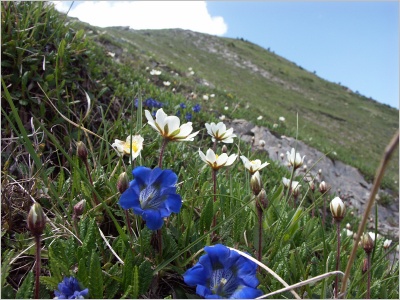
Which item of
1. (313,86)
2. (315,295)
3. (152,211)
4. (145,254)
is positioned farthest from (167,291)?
(313,86)

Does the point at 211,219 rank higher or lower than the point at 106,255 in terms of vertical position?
higher

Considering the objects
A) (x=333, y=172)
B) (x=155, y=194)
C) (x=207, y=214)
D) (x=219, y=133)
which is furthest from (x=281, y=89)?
(x=155, y=194)

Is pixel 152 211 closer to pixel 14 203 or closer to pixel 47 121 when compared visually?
pixel 14 203

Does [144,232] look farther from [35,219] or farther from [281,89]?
[281,89]

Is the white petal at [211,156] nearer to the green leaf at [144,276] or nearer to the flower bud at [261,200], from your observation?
the flower bud at [261,200]

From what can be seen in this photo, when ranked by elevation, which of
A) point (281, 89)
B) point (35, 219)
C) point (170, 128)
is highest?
point (281, 89)

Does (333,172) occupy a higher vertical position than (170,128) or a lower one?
lower

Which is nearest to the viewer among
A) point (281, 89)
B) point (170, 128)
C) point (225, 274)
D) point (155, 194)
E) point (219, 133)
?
point (225, 274)
